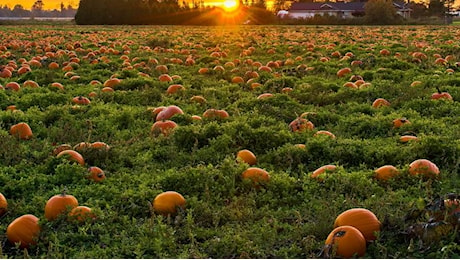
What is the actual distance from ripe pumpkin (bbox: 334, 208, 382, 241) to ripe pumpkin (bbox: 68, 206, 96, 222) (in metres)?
1.72

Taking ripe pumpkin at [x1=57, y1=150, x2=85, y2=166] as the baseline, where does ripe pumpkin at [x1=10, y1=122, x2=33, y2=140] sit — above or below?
above

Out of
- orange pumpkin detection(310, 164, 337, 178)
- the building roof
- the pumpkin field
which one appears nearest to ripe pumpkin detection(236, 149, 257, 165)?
the pumpkin field

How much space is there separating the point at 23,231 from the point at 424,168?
316 cm

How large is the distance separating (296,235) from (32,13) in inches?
6033

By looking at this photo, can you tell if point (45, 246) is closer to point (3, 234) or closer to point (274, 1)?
point (3, 234)

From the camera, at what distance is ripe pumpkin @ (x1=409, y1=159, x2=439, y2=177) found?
14.5 feet

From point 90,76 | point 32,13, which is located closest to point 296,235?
point 90,76

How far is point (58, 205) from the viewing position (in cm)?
382

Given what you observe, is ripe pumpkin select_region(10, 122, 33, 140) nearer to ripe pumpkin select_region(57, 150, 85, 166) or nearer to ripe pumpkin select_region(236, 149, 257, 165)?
ripe pumpkin select_region(57, 150, 85, 166)

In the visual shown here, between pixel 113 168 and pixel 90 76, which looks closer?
pixel 113 168

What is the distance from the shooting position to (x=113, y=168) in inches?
196

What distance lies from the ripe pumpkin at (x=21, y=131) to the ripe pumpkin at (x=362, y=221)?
384 cm

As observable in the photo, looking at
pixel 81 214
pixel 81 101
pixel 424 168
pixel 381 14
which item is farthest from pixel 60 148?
pixel 381 14

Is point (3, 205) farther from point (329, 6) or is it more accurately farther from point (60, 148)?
point (329, 6)
